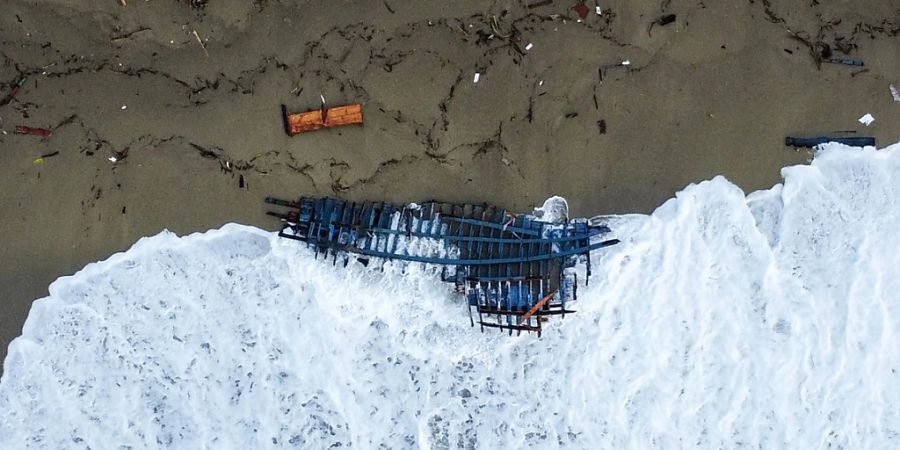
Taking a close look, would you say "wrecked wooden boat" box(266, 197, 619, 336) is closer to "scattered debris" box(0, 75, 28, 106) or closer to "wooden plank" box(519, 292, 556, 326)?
"wooden plank" box(519, 292, 556, 326)

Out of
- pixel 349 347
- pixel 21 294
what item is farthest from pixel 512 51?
pixel 21 294

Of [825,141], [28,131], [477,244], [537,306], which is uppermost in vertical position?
[825,141]

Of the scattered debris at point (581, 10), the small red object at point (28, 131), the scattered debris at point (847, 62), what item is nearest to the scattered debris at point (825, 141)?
the scattered debris at point (847, 62)

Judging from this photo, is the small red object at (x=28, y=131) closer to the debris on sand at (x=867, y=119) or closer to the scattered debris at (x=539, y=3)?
the scattered debris at (x=539, y=3)

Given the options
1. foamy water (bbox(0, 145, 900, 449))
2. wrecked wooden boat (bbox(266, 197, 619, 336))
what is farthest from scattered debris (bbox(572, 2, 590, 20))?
foamy water (bbox(0, 145, 900, 449))

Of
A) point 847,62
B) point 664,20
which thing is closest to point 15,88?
point 664,20

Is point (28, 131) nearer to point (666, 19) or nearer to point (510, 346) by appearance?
point (510, 346)
